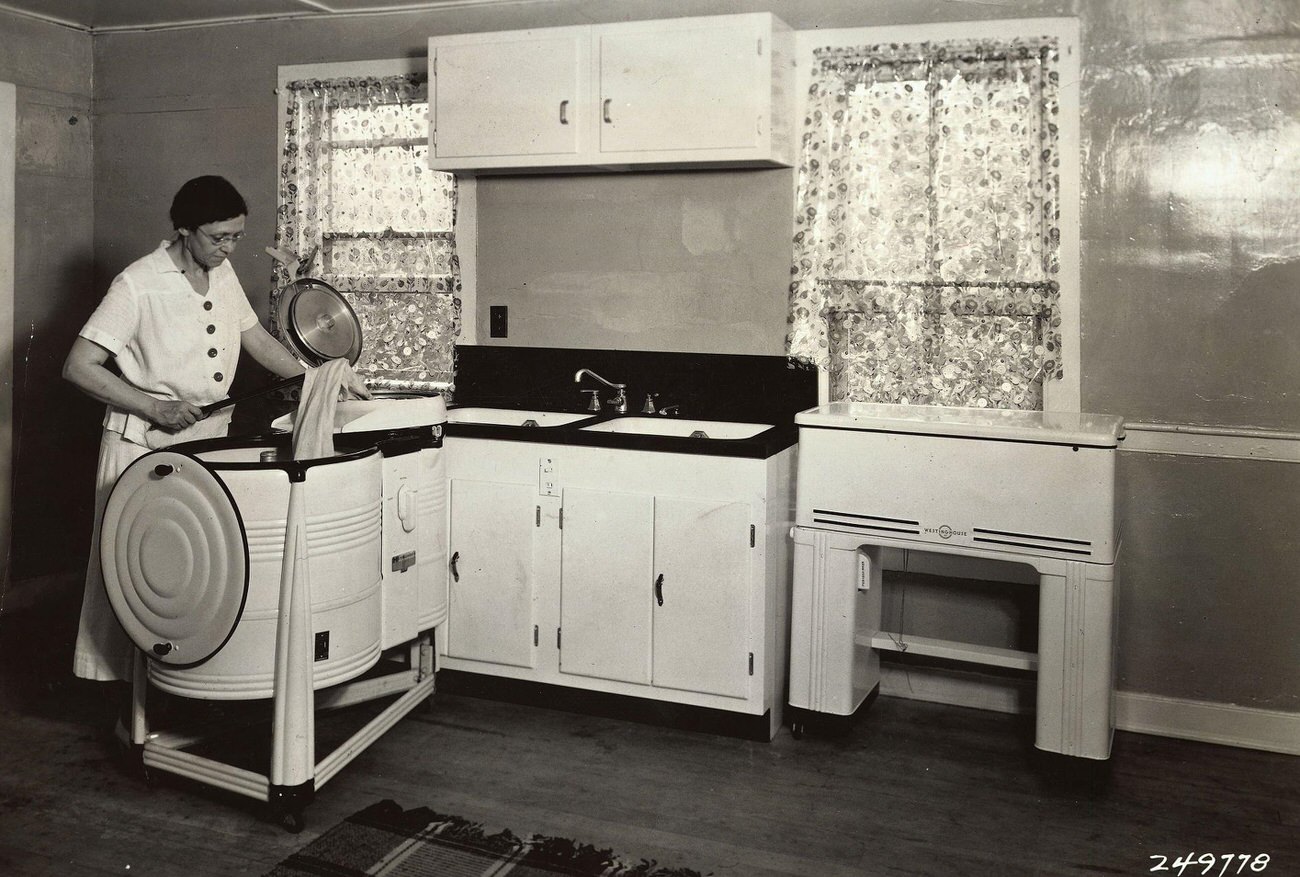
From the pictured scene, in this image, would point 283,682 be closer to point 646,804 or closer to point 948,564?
point 646,804

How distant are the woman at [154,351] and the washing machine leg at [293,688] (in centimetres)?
65

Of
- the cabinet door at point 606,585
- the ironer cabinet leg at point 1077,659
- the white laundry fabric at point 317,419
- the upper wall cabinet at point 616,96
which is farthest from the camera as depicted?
the upper wall cabinet at point 616,96

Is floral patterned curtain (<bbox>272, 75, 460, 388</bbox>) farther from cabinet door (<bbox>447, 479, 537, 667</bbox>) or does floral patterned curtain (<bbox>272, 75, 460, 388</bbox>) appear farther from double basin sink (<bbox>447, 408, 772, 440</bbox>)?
cabinet door (<bbox>447, 479, 537, 667</bbox>)

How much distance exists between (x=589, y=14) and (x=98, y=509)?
2632mm

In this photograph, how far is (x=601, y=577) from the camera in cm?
375

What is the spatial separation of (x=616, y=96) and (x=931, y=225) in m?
1.24

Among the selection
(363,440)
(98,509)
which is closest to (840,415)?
(363,440)

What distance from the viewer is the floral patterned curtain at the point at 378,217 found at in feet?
15.4

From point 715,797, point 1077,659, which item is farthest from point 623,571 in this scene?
point 1077,659

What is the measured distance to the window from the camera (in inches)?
185

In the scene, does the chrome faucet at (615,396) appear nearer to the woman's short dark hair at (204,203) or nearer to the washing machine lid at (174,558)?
the woman's short dark hair at (204,203)

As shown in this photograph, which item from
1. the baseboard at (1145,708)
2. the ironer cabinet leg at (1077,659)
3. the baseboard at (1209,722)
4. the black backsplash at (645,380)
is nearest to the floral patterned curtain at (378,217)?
the black backsplash at (645,380)

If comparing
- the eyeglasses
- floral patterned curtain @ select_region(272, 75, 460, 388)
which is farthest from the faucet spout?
the eyeglasses

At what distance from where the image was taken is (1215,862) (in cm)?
287
